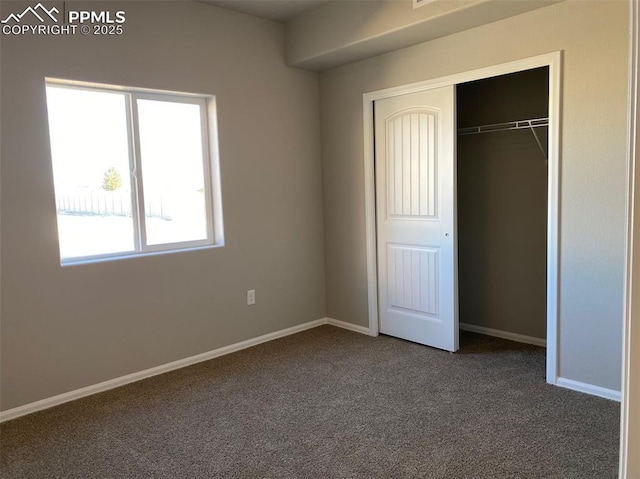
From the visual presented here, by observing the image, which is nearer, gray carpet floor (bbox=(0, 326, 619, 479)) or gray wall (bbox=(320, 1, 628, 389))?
gray carpet floor (bbox=(0, 326, 619, 479))

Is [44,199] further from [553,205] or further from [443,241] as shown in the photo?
[553,205]

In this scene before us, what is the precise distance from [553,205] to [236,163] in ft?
7.34

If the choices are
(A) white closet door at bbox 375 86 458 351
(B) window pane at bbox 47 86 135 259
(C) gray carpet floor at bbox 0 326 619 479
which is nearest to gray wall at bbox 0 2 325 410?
(B) window pane at bbox 47 86 135 259

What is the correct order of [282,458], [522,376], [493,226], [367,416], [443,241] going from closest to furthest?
[282,458] < [367,416] < [522,376] < [443,241] < [493,226]

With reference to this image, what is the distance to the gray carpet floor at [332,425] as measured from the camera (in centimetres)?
224

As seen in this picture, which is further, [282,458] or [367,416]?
[367,416]

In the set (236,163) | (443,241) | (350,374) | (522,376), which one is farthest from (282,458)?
(236,163)

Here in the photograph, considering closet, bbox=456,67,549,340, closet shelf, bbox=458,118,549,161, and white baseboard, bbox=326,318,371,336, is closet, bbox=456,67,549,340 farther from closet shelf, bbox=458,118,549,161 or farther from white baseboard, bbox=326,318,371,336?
white baseboard, bbox=326,318,371,336

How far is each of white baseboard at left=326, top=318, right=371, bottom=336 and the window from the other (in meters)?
1.37

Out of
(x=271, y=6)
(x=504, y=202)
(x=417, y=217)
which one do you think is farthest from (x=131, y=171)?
(x=504, y=202)

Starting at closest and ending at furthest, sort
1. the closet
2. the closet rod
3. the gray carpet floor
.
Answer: the gray carpet floor, the closet rod, the closet

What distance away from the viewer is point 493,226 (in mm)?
3990

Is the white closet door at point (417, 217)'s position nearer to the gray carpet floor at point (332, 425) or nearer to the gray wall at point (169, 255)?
the gray carpet floor at point (332, 425)

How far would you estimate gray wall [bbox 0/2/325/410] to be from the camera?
2.78m
